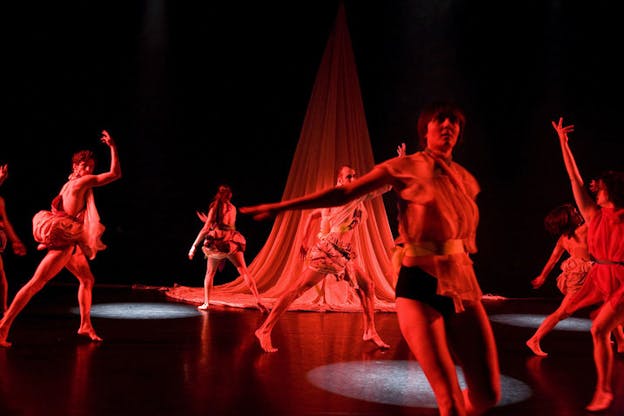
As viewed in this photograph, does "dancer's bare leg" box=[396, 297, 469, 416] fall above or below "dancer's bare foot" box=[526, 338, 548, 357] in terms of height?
above

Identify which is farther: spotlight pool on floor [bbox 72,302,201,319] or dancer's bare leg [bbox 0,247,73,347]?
spotlight pool on floor [bbox 72,302,201,319]

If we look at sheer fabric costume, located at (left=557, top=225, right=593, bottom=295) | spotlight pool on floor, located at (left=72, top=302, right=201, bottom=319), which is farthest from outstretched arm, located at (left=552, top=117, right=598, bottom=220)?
spotlight pool on floor, located at (left=72, top=302, right=201, bottom=319)

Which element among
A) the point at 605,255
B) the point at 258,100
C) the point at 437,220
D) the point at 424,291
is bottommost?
the point at 424,291

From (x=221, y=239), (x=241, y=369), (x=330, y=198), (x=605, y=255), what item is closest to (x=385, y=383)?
(x=241, y=369)

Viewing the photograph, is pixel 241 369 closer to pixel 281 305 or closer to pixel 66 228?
pixel 281 305

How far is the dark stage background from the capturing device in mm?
9422

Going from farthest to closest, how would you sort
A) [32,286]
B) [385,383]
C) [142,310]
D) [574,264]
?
[142,310]
[574,264]
[32,286]
[385,383]

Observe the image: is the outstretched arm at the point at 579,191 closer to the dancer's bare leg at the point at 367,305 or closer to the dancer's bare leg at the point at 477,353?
the dancer's bare leg at the point at 477,353

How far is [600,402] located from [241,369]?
7.08ft

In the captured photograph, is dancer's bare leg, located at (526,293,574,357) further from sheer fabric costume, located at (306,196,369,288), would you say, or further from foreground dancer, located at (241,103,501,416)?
foreground dancer, located at (241,103,501,416)

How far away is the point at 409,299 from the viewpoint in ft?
6.73

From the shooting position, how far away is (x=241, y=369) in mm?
4086

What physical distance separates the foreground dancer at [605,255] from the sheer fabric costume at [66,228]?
346 cm

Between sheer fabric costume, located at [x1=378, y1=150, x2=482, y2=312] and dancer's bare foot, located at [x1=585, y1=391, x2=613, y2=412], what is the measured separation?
5.82 ft
